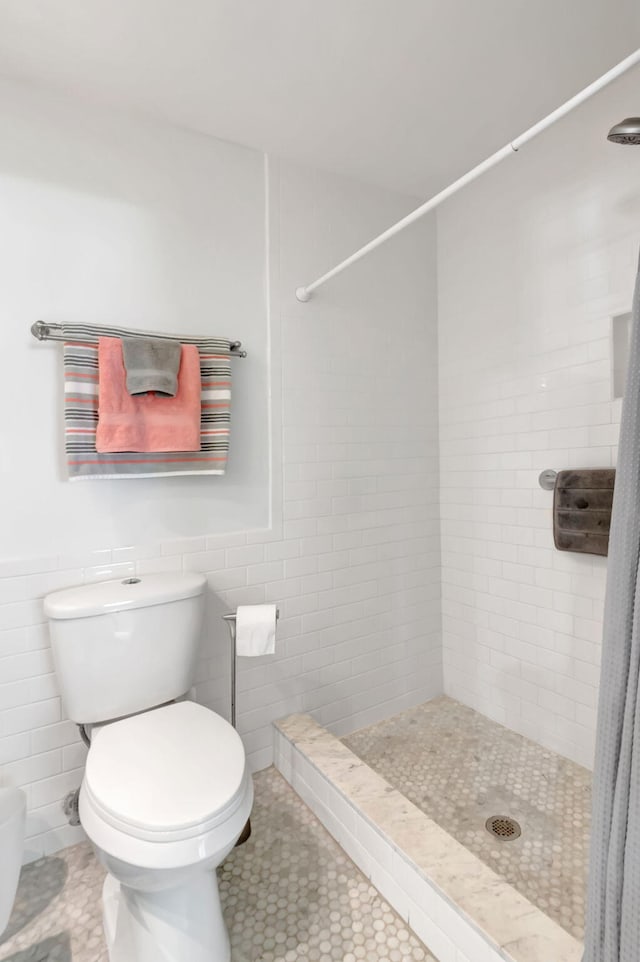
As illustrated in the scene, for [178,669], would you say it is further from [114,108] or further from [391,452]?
[114,108]

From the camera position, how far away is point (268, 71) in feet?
4.95

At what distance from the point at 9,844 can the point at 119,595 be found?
59 centimetres

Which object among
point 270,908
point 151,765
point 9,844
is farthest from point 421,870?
point 9,844

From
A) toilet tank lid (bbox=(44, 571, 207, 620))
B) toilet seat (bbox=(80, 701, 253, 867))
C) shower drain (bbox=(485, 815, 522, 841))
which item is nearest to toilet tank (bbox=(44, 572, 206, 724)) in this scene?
toilet tank lid (bbox=(44, 571, 207, 620))

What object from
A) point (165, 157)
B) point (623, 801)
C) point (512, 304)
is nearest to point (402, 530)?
point (512, 304)

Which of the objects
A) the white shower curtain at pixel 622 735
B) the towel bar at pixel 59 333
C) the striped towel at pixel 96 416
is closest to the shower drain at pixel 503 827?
the white shower curtain at pixel 622 735

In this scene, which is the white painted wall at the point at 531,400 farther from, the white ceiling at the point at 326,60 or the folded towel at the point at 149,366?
the folded towel at the point at 149,366

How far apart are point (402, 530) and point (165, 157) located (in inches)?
66.6

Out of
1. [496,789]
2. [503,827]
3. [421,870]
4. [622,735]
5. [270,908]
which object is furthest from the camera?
[496,789]

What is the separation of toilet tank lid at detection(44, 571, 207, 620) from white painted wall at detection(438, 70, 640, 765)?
49.4 inches

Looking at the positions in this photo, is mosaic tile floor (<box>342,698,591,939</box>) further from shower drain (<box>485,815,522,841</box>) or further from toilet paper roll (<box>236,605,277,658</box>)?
toilet paper roll (<box>236,605,277,658</box>)

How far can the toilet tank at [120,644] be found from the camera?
1.39 meters

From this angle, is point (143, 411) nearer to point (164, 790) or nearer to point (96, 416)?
point (96, 416)

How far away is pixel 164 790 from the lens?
1110 mm
